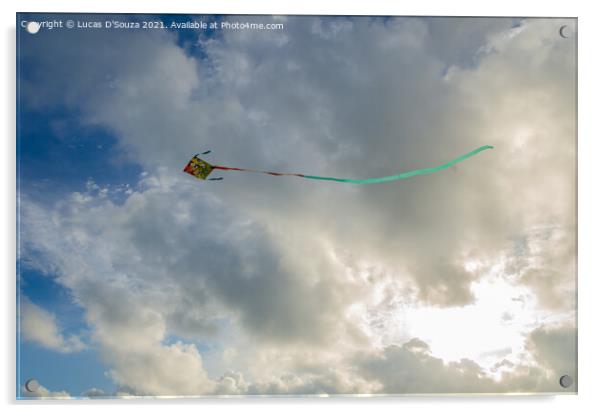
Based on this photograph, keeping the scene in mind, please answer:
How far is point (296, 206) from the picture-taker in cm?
375

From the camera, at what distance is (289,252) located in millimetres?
3734

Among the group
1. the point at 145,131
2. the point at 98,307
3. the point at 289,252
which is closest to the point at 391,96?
the point at 289,252

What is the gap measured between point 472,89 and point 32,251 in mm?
3295

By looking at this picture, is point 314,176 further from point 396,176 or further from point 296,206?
point 396,176

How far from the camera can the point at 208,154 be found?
12.3 feet

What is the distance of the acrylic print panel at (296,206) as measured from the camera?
3.70 m

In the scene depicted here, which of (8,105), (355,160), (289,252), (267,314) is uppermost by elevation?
(8,105)

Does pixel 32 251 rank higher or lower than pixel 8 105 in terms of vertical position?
lower

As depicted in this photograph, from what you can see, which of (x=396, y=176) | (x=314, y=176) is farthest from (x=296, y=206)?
(x=396, y=176)

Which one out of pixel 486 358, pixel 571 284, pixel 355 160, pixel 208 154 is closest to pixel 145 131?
pixel 208 154

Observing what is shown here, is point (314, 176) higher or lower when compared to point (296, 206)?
higher

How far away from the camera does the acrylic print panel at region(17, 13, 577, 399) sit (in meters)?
3.70

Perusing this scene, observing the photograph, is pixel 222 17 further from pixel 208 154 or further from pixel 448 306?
pixel 448 306

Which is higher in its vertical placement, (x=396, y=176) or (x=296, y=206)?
(x=396, y=176)
